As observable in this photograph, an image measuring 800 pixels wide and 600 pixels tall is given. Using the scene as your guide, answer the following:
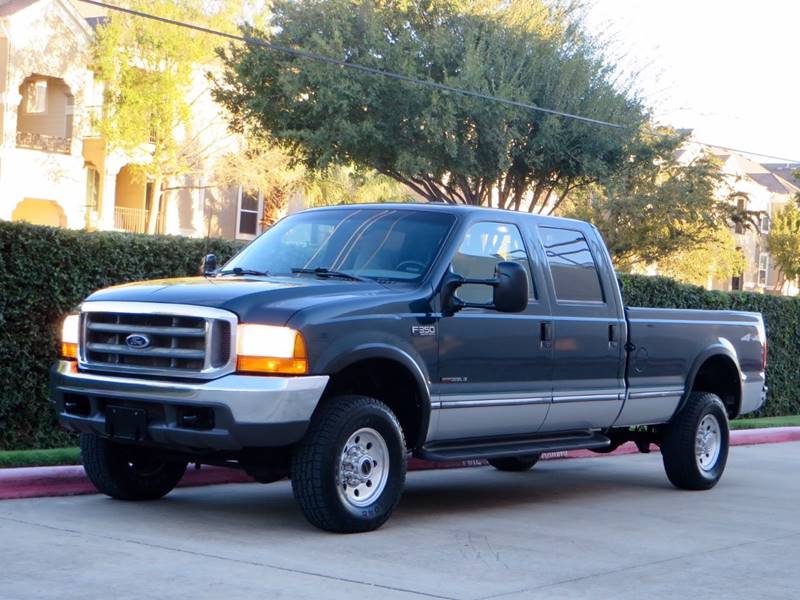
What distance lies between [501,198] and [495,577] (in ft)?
81.7

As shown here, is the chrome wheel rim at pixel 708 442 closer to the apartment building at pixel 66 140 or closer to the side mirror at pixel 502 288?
the side mirror at pixel 502 288

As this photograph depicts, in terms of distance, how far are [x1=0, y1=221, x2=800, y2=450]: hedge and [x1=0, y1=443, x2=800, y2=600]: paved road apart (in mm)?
2412

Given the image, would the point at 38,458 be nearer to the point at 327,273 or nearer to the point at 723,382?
the point at 327,273

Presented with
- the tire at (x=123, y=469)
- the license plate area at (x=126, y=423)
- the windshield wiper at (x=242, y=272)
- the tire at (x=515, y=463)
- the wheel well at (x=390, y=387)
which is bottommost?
the tire at (x=515, y=463)

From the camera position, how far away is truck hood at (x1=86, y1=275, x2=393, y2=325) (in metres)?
7.57

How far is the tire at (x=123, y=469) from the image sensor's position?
28.6 ft

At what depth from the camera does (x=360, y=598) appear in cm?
622

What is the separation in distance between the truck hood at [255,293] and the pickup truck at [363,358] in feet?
0.05

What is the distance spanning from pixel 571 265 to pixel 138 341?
12.2ft

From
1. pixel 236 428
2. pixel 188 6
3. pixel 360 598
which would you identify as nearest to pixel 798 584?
pixel 360 598

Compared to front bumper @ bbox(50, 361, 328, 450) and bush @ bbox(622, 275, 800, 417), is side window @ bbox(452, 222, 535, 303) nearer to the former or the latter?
front bumper @ bbox(50, 361, 328, 450)

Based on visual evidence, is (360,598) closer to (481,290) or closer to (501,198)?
(481,290)

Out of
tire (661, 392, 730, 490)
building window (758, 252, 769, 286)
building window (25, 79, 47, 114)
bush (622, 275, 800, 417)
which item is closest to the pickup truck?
tire (661, 392, 730, 490)

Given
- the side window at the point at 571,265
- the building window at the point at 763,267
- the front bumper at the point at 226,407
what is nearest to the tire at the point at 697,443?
the side window at the point at 571,265
